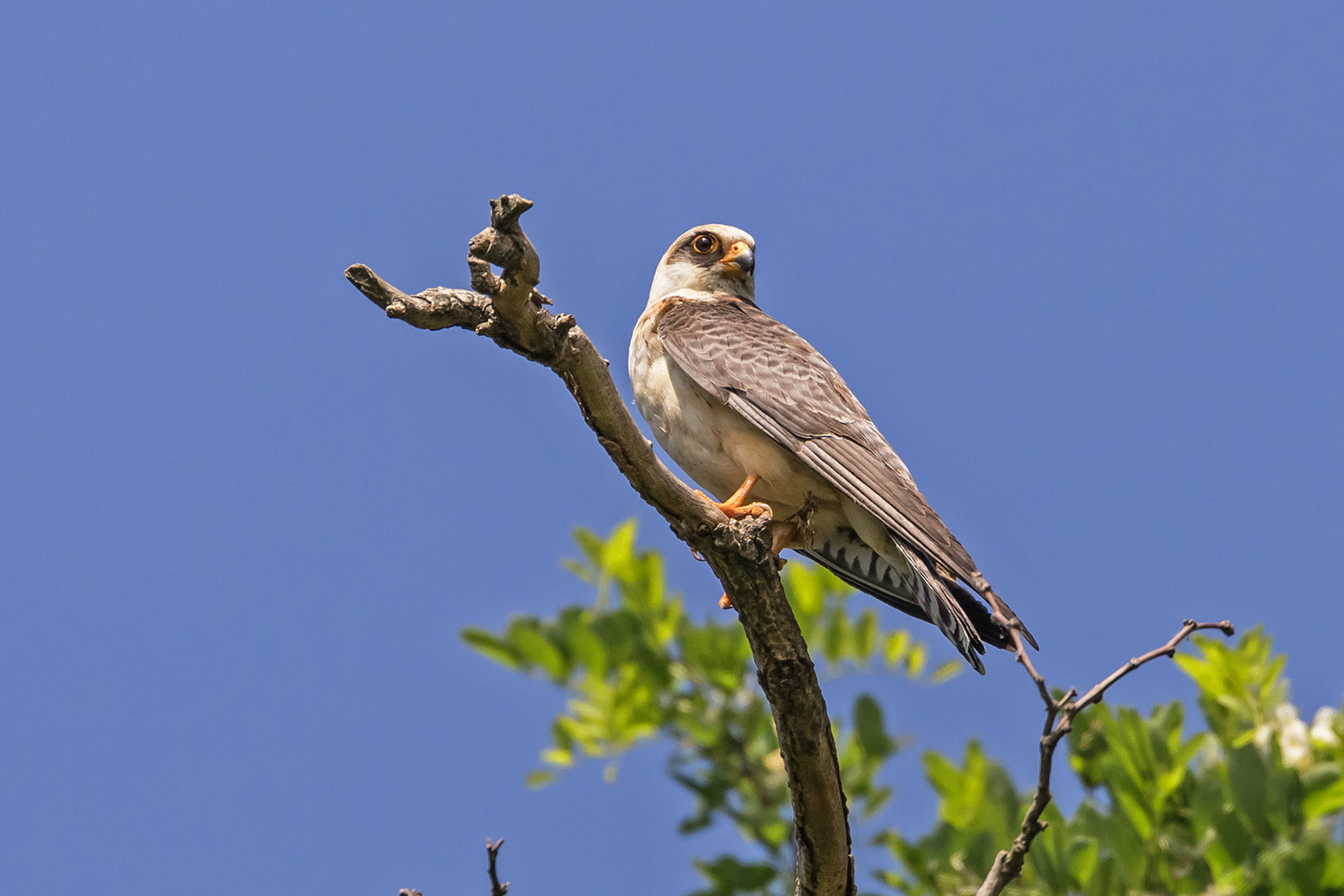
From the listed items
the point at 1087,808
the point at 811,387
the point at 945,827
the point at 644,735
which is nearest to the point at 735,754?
the point at 644,735

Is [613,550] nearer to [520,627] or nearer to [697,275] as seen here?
[520,627]

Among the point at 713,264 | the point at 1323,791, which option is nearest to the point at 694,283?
the point at 713,264

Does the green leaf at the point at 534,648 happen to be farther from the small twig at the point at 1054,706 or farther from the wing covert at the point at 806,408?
the small twig at the point at 1054,706

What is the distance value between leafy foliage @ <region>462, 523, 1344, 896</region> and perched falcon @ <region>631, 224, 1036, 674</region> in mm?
1345

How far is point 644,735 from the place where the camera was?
6.96m

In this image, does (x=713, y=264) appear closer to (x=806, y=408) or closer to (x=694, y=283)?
(x=694, y=283)

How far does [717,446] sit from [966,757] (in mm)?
2556

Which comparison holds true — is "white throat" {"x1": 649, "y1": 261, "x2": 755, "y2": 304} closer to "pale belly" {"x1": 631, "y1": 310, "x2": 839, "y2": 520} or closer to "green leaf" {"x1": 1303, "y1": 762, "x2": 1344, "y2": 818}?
"pale belly" {"x1": 631, "y1": 310, "x2": 839, "y2": 520}

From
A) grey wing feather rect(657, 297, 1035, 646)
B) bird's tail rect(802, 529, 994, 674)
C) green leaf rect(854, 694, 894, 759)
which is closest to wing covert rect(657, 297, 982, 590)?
grey wing feather rect(657, 297, 1035, 646)

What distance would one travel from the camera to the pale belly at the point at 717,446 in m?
5.22

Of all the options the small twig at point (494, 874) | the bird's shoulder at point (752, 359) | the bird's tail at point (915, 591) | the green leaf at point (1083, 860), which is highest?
the bird's shoulder at point (752, 359)

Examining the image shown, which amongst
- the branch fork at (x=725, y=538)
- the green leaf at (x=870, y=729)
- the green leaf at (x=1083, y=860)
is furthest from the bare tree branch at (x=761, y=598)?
the green leaf at (x=870, y=729)

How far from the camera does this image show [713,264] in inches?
265

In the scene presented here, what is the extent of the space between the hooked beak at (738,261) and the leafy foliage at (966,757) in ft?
5.41
